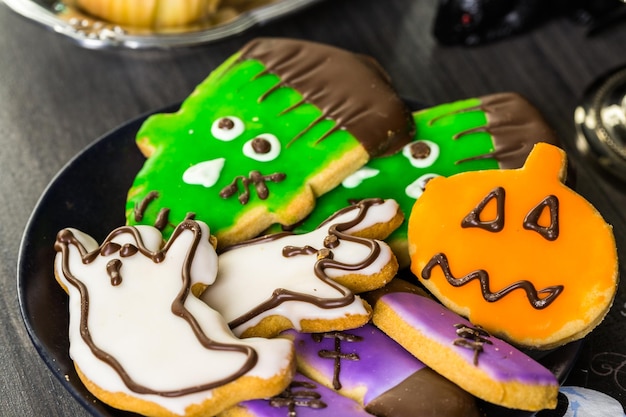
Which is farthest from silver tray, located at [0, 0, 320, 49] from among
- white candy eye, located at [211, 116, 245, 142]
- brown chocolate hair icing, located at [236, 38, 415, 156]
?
white candy eye, located at [211, 116, 245, 142]

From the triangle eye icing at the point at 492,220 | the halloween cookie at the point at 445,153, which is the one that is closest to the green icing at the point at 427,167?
the halloween cookie at the point at 445,153

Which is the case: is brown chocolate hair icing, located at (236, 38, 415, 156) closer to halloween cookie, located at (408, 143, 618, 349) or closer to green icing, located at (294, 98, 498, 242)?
green icing, located at (294, 98, 498, 242)

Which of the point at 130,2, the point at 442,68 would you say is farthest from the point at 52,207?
the point at 442,68

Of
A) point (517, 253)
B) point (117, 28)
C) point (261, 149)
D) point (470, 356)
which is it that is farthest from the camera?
point (117, 28)

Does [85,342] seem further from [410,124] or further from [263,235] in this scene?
[410,124]

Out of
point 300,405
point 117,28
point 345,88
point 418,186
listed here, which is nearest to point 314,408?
point 300,405

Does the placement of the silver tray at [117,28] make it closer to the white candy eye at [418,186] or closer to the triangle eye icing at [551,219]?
the white candy eye at [418,186]

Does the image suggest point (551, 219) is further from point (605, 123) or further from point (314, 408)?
point (605, 123)
